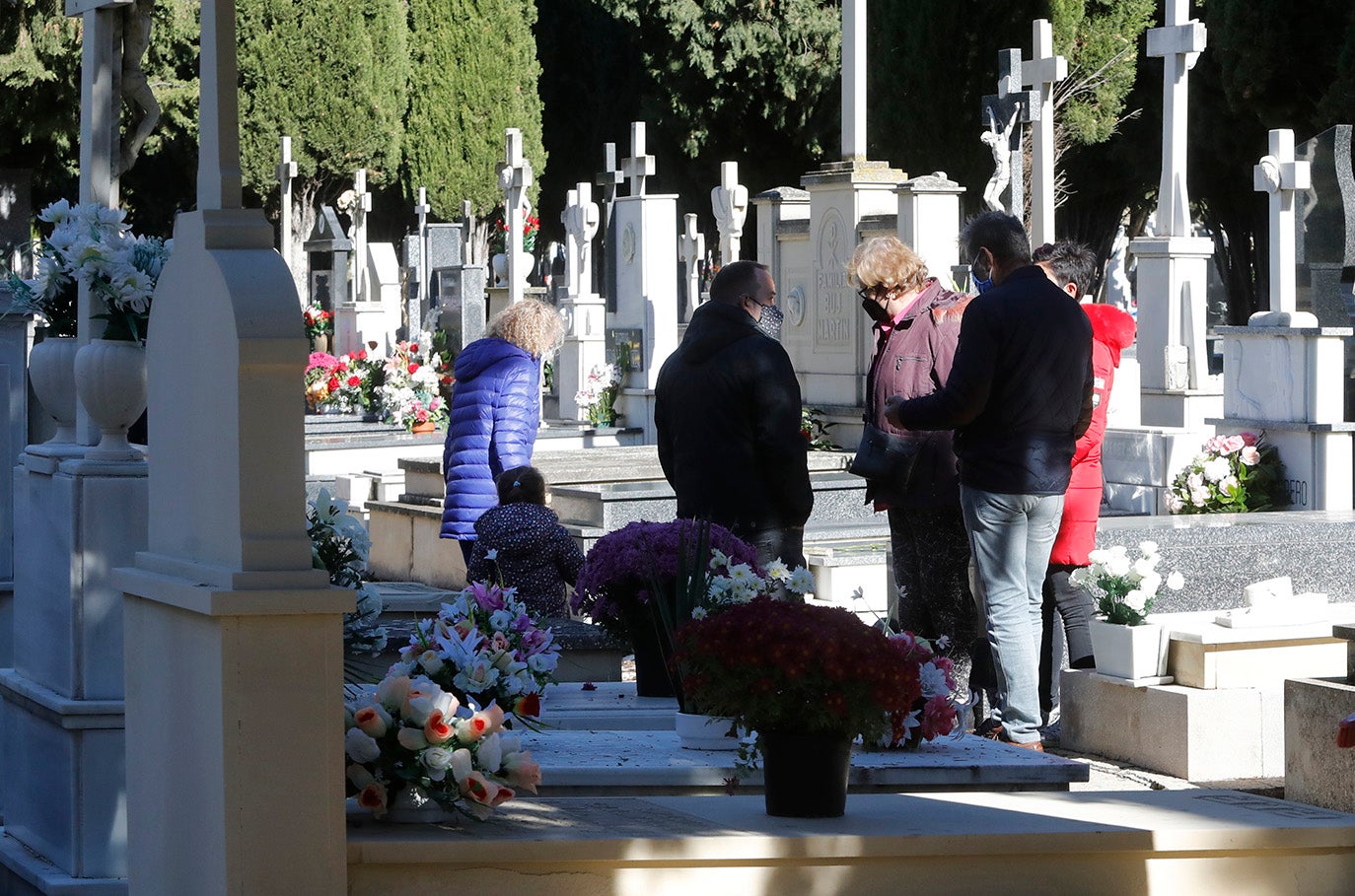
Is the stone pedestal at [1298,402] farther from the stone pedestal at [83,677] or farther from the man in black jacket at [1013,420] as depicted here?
the stone pedestal at [83,677]

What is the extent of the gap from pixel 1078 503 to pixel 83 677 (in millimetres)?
3414

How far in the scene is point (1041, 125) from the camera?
13945mm

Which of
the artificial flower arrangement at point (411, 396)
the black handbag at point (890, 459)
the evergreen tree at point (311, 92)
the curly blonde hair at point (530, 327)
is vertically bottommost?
the black handbag at point (890, 459)

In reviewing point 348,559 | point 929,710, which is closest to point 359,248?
point 348,559

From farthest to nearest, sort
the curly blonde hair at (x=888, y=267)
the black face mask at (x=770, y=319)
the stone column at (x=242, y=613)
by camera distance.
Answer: the black face mask at (x=770, y=319) → the curly blonde hair at (x=888, y=267) → the stone column at (x=242, y=613)

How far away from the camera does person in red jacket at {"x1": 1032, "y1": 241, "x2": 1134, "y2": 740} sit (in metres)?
6.40

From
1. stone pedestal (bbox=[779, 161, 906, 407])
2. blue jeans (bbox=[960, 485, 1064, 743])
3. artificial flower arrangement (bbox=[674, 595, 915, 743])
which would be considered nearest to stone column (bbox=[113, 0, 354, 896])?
artificial flower arrangement (bbox=[674, 595, 915, 743])

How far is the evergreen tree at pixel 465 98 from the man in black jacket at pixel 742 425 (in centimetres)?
3181

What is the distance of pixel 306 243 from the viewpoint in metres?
31.1

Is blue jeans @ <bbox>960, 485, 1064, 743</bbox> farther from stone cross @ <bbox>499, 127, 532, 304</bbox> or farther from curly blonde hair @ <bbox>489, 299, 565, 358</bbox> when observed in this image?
stone cross @ <bbox>499, 127, 532, 304</bbox>

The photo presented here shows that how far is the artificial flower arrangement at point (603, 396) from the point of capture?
16.5 m

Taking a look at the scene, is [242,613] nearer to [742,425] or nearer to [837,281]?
[742,425]

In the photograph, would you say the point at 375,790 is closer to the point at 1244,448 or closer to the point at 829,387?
the point at 1244,448

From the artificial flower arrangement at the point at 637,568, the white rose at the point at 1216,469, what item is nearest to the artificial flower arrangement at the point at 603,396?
the white rose at the point at 1216,469
